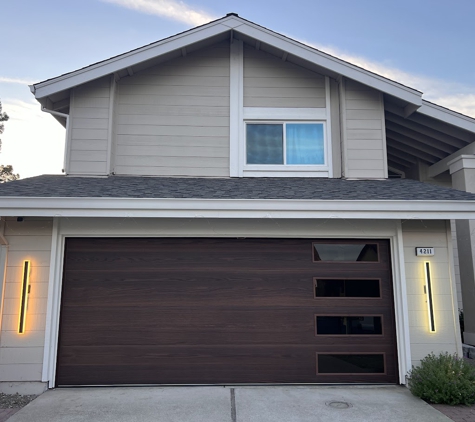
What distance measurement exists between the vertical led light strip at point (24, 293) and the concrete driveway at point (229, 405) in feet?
3.34

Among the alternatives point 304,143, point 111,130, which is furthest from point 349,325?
point 111,130

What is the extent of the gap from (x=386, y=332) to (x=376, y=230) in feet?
5.08

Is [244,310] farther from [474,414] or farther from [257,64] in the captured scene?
[257,64]

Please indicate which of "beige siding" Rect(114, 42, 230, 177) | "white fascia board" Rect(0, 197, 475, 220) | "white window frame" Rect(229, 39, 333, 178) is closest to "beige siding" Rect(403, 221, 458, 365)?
"white fascia board" Rect(0, 197, 475, 220)

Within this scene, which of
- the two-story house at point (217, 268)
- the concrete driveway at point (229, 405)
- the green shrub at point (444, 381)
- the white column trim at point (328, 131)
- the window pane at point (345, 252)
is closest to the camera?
the concrete driveway at point (229, 405)

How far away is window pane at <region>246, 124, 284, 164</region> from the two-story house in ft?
1.72

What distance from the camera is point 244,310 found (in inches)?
237

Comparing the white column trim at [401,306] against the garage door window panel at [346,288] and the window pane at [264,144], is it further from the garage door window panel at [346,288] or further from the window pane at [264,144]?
the window pane at [264,144]

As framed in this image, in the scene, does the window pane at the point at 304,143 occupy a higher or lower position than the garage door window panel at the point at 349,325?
higher

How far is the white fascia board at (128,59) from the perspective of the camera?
673 cm

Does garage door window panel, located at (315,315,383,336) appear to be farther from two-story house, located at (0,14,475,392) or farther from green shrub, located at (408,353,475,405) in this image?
green shrub, located at (408,353,475,405)

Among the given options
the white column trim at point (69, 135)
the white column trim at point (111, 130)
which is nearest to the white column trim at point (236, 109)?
the white column trim at point (111, 130)

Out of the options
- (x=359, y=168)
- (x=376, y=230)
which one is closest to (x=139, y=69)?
(x=359, y=168)

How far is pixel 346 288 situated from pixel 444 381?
5.68ft
